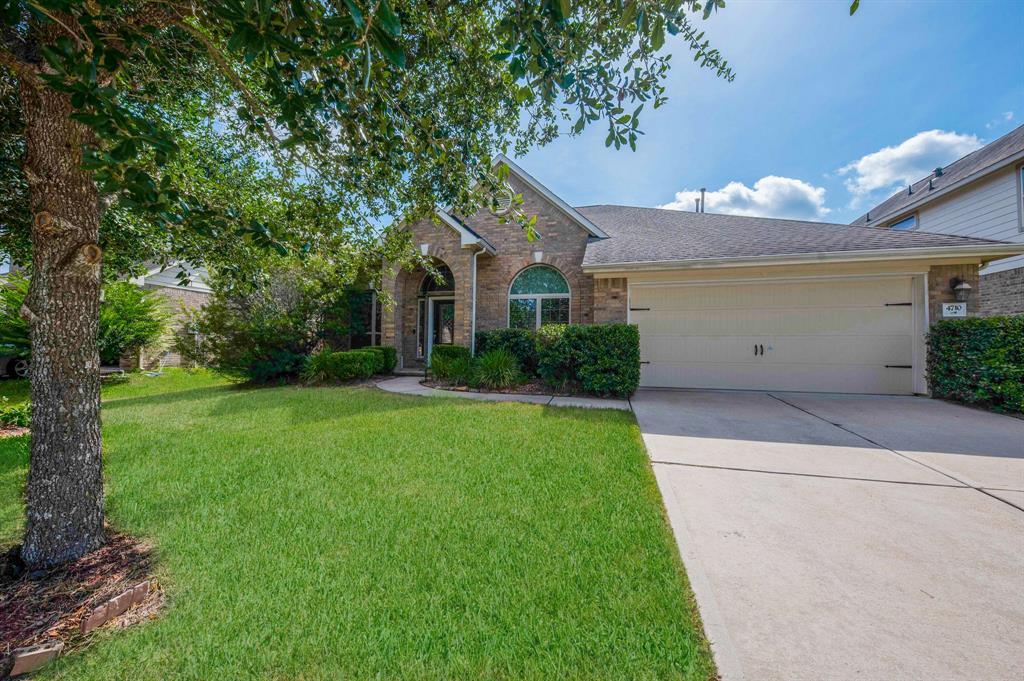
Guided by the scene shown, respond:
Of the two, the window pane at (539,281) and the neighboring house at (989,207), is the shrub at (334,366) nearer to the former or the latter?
the window pane at (539,281)

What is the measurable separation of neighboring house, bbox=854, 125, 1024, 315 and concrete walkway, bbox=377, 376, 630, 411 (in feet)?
36.6

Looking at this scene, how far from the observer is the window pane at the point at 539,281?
10414 mm

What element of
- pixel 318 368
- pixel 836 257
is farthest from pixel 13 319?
pixel 836 257

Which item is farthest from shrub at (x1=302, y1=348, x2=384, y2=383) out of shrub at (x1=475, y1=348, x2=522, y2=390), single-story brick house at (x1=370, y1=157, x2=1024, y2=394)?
shrub at (x1=475, y1=348, x2=522, y2=390)

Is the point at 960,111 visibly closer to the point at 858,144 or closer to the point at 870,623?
the point at 858,144

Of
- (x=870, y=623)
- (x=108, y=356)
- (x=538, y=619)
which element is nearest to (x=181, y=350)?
(x=108, y=356)

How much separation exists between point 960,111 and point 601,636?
15.4m

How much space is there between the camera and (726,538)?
246 cm

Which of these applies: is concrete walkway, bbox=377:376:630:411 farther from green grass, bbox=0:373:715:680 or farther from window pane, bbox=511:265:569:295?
window pane, bbox=511:265:569:295

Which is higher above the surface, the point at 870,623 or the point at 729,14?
the point at 729,14

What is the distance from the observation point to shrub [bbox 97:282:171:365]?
9.65m

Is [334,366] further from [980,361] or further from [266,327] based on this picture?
[980,361]

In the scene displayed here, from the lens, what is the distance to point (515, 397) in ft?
24.4

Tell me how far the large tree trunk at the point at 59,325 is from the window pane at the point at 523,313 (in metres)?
8.74
